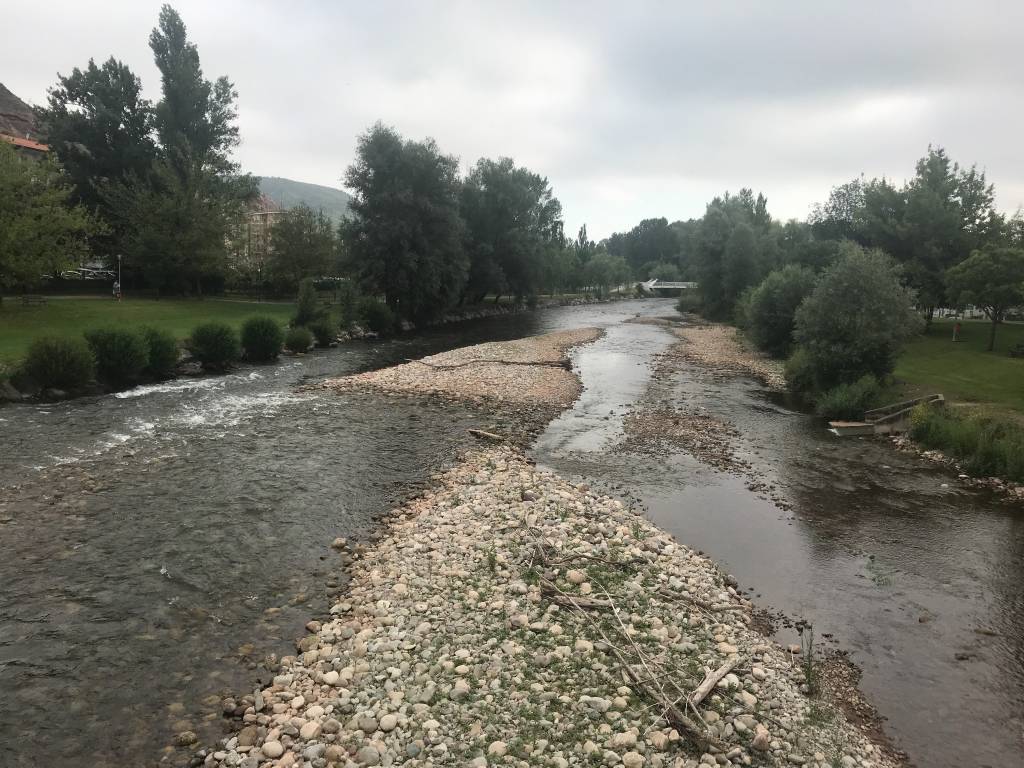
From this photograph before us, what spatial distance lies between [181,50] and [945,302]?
71.8 m

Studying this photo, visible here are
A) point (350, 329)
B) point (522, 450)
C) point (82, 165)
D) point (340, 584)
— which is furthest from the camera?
point (82, 165)

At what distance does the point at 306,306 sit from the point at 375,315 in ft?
29.1

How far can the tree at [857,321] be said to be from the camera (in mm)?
29688

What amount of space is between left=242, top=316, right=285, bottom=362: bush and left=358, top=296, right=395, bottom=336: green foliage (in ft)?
50.2

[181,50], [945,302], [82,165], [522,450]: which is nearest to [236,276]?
[82,165]

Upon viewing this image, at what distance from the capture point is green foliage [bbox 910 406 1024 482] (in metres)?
19.4

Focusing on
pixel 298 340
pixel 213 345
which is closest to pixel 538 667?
pixel 213 345

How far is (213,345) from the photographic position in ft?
112

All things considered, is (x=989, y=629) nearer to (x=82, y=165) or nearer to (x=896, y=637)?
(x=896, y=637)

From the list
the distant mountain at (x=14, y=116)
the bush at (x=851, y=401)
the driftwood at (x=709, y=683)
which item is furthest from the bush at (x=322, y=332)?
the distant mountain at (x=14, y=116)

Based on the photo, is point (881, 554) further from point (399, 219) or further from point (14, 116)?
point (14, 116)

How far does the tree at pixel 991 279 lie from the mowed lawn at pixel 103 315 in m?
48.5

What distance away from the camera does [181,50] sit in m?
59.7

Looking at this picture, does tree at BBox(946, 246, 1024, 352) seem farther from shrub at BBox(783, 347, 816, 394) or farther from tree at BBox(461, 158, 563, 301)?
tree at BBox(461, 158, 563, 301)
